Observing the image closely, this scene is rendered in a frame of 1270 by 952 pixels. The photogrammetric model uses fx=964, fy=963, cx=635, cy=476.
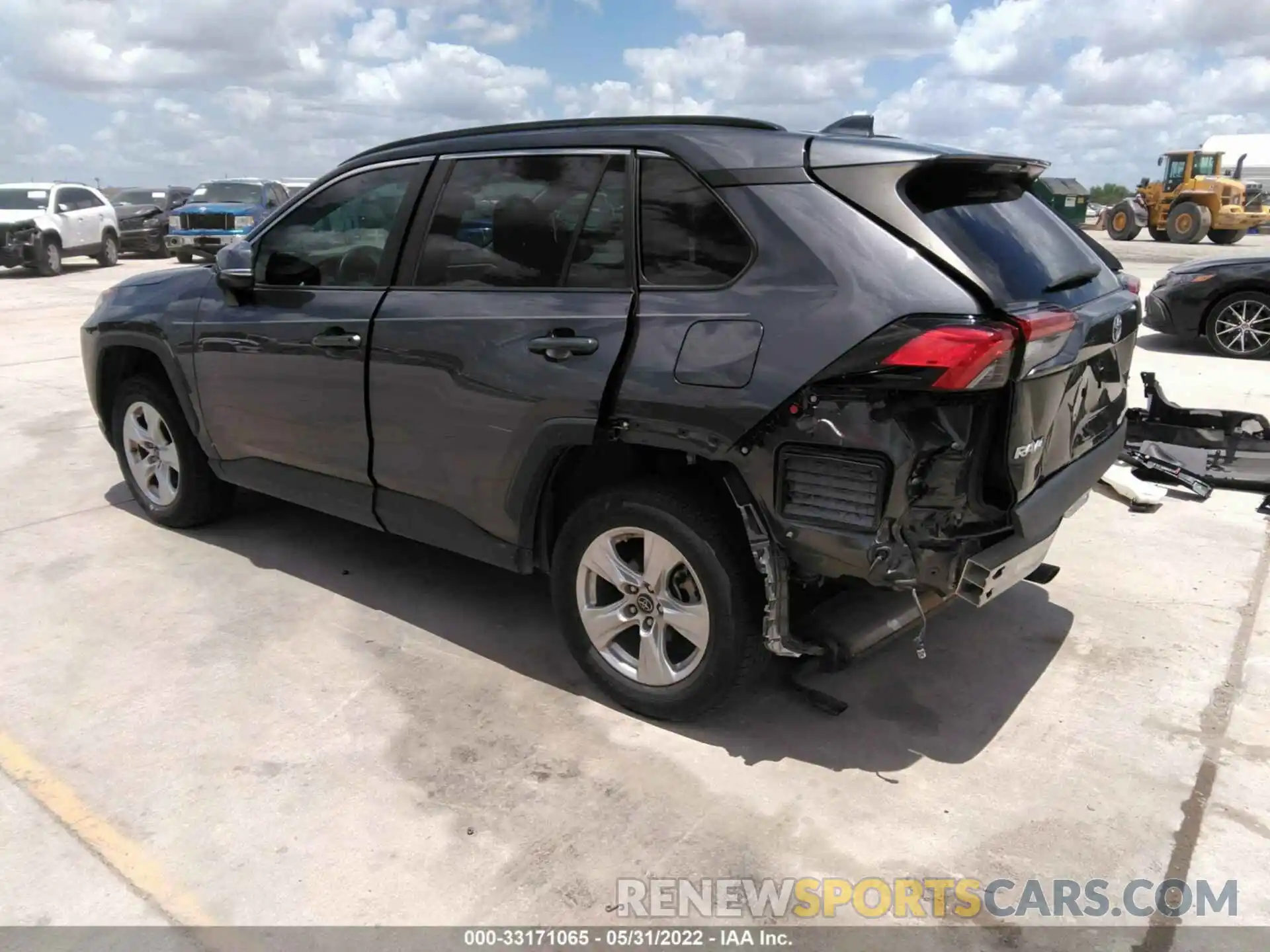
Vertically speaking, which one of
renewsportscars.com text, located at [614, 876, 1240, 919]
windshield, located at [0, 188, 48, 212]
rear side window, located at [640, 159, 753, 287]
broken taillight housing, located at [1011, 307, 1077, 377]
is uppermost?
windshield, located at [0, 188, 48, 212]

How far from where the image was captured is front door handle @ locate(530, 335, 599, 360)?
313 centimetres

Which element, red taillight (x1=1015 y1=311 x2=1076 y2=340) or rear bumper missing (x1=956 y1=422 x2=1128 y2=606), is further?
rear bumper missing (x1=956 y1=422 x2=1128 y2=606)

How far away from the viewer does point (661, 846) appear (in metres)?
2.71

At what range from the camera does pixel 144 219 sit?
2367cm

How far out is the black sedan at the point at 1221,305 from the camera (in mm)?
9211

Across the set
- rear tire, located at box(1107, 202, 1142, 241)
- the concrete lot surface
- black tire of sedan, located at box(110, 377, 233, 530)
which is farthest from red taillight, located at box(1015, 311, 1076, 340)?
rear tire, located at box(1107, 202, 1142, 241)

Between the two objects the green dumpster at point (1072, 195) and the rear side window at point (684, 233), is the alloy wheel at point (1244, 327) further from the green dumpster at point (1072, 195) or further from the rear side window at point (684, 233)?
the green dumpster at point (1072, 195)

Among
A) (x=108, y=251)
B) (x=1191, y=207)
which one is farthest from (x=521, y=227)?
(x=1191, y=207)

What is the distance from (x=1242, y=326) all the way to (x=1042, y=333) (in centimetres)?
820

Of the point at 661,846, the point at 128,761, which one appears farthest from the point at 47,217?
the point at 661,846

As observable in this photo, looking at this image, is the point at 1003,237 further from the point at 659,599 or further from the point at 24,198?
the point at 24,198

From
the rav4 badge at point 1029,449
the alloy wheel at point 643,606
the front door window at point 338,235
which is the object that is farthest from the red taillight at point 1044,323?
the front door window at point 338,235

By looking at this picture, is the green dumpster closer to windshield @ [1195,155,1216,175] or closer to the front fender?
windshield @ [1195,155,1216,175]

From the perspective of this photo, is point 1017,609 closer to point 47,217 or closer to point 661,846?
point 661,846
